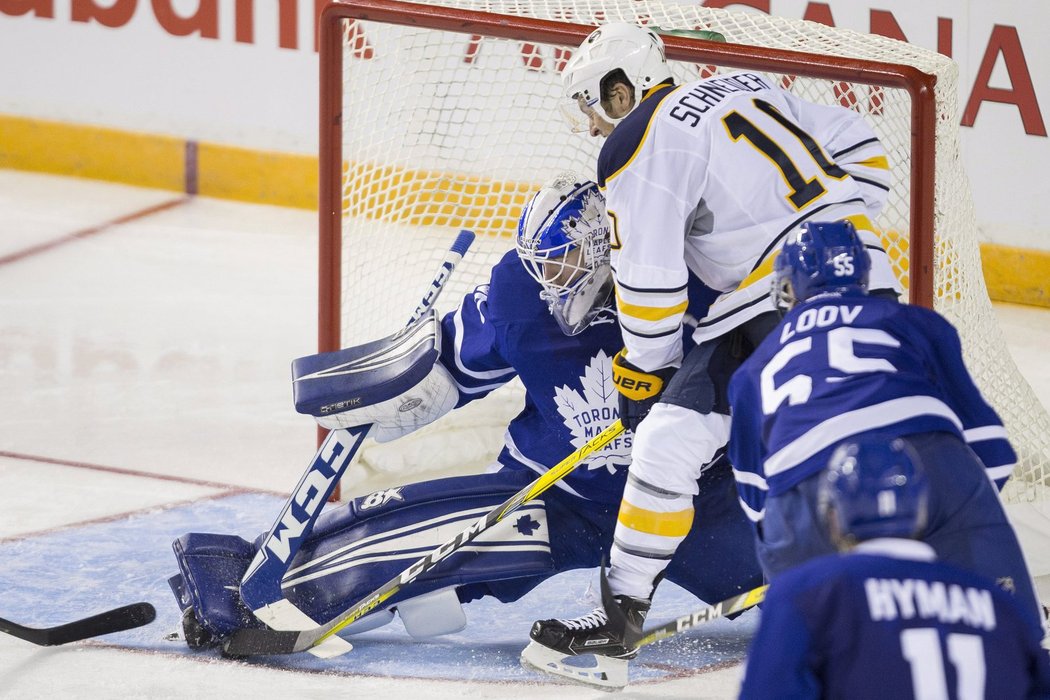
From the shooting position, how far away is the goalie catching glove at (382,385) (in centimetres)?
281

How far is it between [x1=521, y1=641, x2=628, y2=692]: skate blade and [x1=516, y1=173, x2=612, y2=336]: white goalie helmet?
552mm

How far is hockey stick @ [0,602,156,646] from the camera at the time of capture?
2.70 metres

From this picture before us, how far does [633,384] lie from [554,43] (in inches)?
41.2

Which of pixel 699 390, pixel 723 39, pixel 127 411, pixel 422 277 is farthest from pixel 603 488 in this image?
pixel 127 411

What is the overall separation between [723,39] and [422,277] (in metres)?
1.09

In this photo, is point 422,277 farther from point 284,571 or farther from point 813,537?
point 813,537

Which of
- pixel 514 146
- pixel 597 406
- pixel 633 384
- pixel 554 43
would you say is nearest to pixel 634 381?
pixel 633 384

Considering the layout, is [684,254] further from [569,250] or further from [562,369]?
[562,369]

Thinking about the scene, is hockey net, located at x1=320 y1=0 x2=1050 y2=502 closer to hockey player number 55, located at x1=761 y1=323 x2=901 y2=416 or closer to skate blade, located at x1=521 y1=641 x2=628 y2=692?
skate blade, located at x1=521 y1=641 x2=628 y2=692

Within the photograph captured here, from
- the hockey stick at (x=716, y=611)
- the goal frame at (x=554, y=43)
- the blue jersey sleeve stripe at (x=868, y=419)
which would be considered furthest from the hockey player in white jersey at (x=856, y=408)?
the goal frame at (x=554, y=43)

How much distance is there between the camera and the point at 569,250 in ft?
8.63

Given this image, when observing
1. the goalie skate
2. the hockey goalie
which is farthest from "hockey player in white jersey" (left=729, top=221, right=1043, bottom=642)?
the hockey goalie

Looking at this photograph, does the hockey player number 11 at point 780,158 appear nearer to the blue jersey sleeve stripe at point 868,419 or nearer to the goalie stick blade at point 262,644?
the blue jersey sleeve stripe at point 868,419

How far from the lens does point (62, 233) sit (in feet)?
19.7
